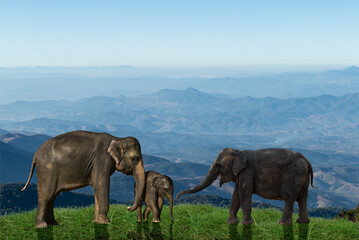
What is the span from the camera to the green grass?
13102mm

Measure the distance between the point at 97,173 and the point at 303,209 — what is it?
22.3 ft

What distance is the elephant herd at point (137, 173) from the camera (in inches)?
484

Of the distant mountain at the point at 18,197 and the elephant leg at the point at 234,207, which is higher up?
the elephant leg at the point at 234,207

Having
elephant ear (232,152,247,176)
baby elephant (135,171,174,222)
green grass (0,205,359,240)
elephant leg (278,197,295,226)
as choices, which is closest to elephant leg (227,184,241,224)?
green grass (0,205,359,240)

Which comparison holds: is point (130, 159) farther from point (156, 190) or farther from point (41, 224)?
point (41, 224)

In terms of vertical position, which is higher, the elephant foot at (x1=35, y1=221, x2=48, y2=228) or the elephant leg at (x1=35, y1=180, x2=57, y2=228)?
the elephant leg at (x1=35, y1=180, x2=57, y2=228)

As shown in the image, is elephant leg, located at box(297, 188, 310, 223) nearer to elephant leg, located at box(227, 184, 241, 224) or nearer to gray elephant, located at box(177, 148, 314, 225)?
gray elephant, located at box(177, 148, 314, 225)

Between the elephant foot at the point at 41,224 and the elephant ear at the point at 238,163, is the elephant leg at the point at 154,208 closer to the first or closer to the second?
the elephant ear at the point at 238,163

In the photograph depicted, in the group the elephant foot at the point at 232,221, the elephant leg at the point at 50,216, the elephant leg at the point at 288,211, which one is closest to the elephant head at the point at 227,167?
the elephant foot at the point at 232,221

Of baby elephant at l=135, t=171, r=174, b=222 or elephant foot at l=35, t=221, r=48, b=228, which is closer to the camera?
elephant foot at l=35, t=221, r=48, b=228

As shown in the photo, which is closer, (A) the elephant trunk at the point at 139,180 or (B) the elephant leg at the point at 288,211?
(A) the elephant trunk at the point at 139,180

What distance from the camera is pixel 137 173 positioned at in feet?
42.4

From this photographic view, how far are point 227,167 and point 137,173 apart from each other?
117 inches

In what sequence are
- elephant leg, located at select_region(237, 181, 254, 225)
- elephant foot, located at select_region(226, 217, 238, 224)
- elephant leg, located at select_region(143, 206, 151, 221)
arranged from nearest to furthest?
elephant leg, located at select_region(237, 181, 254, 225) → elephant leg, located at select_region(143, 206, 151, 221) → elephant foot, located at select_region(226, 217, 238, 224)
